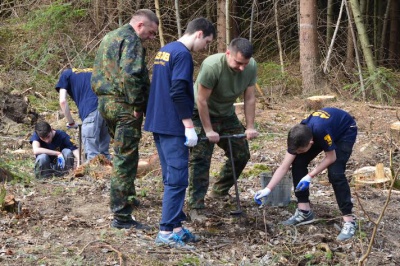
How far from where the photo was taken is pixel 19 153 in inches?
391

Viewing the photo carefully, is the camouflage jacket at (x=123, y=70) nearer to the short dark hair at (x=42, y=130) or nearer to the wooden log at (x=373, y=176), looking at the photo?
the short dark hair at (x=42, y=130)

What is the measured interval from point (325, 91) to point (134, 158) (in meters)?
8.40

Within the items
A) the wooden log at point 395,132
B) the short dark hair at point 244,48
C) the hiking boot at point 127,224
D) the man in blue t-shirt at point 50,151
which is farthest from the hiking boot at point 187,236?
the wooden log at point 395,132

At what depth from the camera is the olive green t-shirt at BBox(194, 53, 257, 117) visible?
19.6 feet

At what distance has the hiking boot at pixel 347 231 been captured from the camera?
19.2 feet

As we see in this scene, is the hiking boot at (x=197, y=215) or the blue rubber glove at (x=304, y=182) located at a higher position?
the blue rubber glove at (x=304, y=182)

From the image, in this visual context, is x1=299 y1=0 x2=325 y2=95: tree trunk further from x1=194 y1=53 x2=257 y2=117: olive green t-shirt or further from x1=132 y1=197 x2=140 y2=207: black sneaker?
x1=132 y1=197 x2=140 y2=207: black sneaker

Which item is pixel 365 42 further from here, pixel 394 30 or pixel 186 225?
pixel 186 225

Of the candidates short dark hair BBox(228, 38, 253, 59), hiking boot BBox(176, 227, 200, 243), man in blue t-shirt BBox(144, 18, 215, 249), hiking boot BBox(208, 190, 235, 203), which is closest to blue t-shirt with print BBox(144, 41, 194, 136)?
man in blue t-shirt BBox(144, 18, 215, 249)

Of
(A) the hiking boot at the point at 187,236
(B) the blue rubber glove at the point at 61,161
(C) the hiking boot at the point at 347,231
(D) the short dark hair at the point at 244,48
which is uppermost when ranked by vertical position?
(D) the short dark hair at the point at 244,48

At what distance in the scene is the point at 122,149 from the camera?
225 inches

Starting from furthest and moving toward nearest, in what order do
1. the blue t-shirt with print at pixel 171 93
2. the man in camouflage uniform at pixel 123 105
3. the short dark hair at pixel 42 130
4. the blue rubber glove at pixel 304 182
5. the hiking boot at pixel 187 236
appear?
the short dark hair at pixel 42 130 → the blue rubber glove at pixel 304 182 → the man in camouflage uniform at pixel 123 105 → the hiking boot at pixel 187 236 → the blue t-shirt with print at pixel 171 93

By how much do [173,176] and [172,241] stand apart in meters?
0.55

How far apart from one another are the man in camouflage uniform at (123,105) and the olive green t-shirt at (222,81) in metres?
0.58
